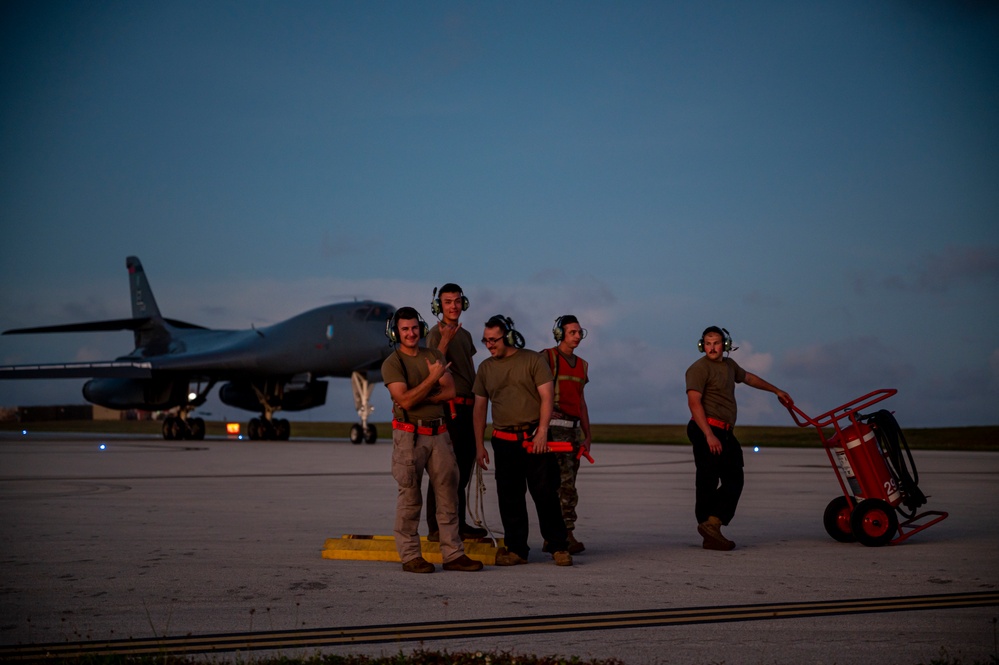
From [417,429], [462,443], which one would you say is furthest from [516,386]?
[417,429]

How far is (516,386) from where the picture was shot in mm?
8102

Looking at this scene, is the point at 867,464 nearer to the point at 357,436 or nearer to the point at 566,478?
the point at 566,478

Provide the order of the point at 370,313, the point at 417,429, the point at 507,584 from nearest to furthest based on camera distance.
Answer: the point at 507,584, the point at 417,429, the point at 370,313

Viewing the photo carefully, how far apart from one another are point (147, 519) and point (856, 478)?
23.7 ft

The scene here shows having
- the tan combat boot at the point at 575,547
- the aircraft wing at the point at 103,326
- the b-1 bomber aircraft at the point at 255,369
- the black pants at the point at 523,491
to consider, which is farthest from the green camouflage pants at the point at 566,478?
the aircraft wing at the point at 103,326

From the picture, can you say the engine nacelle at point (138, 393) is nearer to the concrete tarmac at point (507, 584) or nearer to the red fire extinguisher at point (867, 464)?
the concrete tarmac at point (507, 584)

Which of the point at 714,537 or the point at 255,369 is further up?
the point at 255,369

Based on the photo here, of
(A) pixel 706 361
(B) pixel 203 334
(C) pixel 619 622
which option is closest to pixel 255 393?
(B) pixel 203 334

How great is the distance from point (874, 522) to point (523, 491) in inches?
126

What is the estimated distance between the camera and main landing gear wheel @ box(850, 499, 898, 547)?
28.3 feet

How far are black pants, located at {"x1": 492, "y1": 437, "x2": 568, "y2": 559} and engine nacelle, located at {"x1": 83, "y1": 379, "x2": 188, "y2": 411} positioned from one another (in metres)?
32.6

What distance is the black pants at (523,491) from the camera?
26.0ft

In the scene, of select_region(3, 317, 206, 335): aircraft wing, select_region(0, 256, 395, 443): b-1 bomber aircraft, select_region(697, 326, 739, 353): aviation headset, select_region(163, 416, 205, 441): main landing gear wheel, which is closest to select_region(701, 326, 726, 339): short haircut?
select_region(697, 326, 739, 353): aviation headset

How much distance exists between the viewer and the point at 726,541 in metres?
8.50
